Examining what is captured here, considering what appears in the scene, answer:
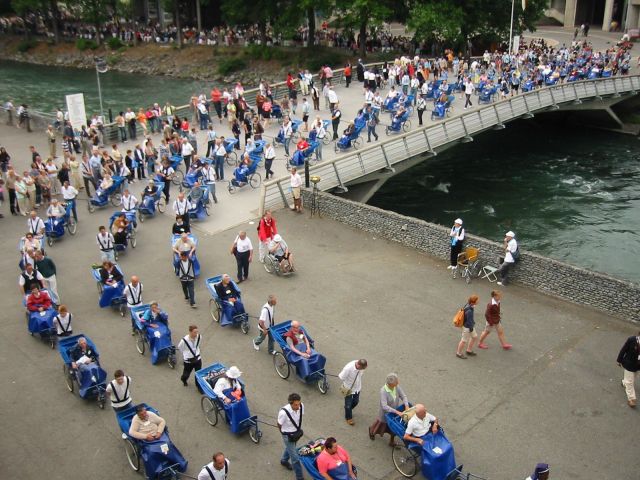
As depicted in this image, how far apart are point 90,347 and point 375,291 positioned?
718 centimetres

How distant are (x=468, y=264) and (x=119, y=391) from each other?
9.48m

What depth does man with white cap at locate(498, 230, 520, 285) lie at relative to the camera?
17031mm

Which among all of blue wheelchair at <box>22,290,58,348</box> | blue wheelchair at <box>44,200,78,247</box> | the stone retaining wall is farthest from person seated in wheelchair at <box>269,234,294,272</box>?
blue wheelchair at <box>44,200,78,247</box>

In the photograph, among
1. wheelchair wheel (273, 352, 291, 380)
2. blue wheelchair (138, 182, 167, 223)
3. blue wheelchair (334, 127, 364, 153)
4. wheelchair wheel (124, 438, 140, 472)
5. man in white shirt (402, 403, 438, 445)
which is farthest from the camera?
blue wheelchair (334, 127, 364, 153)

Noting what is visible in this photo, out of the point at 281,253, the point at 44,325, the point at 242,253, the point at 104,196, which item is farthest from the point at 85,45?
the point at 44,325

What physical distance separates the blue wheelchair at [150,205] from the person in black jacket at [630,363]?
15355 millimetres

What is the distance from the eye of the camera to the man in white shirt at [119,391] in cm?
1217

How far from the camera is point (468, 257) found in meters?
18.0

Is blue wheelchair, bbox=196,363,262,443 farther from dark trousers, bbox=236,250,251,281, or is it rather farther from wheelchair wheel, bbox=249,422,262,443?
dark trousers, bbox=236,250,251,281

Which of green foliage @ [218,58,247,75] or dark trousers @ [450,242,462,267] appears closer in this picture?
dark trousers @ [450,242,462,267]

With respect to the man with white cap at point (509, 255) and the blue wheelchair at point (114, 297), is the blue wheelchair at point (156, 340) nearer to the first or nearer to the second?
the blue wheelchair at point (114, 297)

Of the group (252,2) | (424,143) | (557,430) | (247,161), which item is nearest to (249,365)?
(557,430)

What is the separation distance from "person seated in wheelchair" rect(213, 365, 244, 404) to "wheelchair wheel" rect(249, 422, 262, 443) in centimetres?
58

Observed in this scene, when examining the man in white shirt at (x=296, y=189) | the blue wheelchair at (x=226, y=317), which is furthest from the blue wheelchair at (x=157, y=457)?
the man in white shirt at (x=296, y=189)
